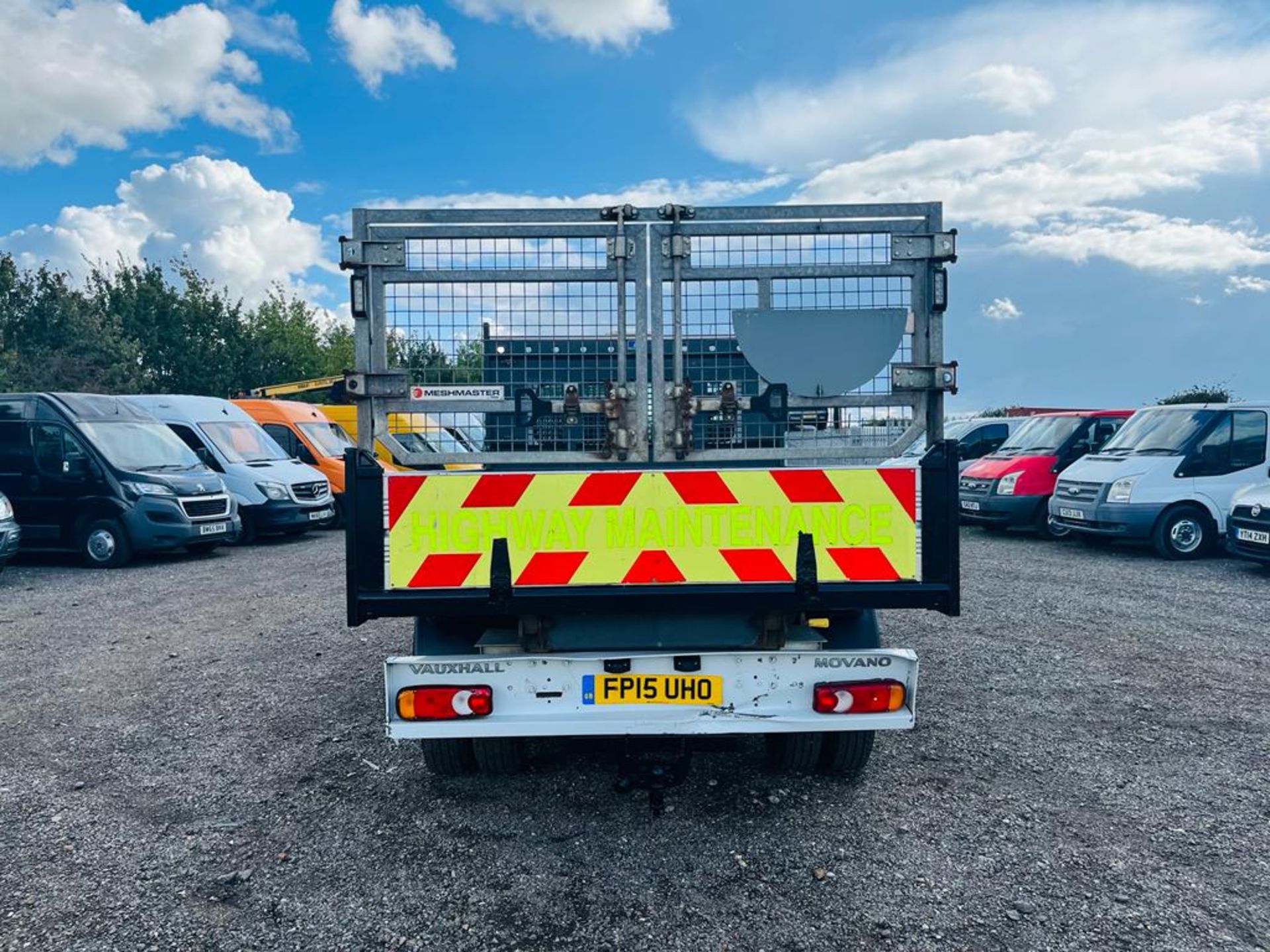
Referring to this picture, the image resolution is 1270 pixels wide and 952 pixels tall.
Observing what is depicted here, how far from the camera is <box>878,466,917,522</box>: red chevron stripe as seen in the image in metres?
3.12

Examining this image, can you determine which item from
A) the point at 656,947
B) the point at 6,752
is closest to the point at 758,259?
the point at 656,947

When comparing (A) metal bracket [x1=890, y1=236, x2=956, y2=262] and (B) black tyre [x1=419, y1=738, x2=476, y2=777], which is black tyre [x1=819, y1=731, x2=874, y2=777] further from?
(A) metal bracket [x1=890, y1=236, x2=956, y2=262]

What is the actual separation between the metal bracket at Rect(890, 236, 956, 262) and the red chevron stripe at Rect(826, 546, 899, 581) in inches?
56.8

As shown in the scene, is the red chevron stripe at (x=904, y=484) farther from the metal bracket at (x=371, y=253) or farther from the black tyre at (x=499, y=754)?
the metal bracket at (x=371, y=253)

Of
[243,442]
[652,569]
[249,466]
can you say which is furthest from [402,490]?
[243,442]

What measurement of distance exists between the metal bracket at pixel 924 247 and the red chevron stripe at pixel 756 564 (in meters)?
1.58

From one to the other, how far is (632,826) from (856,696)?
1067 millimetres

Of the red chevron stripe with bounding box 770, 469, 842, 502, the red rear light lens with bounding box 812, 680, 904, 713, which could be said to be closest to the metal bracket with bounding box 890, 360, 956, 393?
the red chevron stripe with bounding box 770, 469, 842, 502

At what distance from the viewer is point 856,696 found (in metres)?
3.34

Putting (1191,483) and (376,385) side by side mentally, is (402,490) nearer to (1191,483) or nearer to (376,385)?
(376,385)

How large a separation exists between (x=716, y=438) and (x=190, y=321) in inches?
1536

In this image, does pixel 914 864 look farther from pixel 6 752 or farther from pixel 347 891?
pixel 6 752

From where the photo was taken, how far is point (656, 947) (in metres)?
2.74

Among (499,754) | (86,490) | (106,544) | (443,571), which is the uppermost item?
(86,490)
